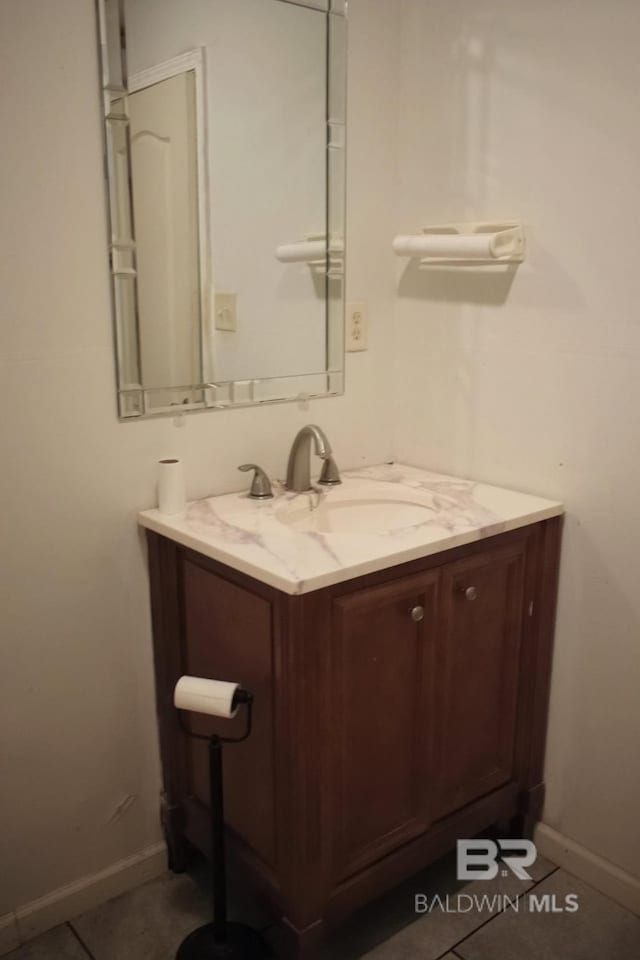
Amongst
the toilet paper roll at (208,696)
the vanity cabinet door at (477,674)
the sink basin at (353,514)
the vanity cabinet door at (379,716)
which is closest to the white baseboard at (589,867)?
the vanity cabinet door at (477,674)

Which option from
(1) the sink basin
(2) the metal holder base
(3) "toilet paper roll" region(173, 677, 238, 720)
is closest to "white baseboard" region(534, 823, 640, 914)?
(2) the metal holder base

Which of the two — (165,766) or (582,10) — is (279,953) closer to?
(165,766)

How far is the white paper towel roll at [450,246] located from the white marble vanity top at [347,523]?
530 mm

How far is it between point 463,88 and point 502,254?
422mm

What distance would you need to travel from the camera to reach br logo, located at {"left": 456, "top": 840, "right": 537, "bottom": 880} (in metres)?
1.92

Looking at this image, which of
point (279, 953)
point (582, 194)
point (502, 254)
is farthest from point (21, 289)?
point (279, 953)

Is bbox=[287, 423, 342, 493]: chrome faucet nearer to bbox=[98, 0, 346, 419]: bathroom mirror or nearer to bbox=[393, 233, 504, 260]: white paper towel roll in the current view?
bbox=[98, 0, 346, 419]: bathroom mirror

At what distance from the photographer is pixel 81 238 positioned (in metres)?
1.60

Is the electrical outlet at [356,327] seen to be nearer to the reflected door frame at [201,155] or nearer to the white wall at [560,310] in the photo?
the white wall at [560,310]

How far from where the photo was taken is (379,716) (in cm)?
162

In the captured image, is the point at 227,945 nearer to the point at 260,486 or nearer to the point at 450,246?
the point at 260,486

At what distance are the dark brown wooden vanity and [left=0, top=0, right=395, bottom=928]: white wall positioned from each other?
0.10 m

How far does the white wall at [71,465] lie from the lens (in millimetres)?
1521

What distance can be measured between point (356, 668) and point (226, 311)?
85 centimetres
